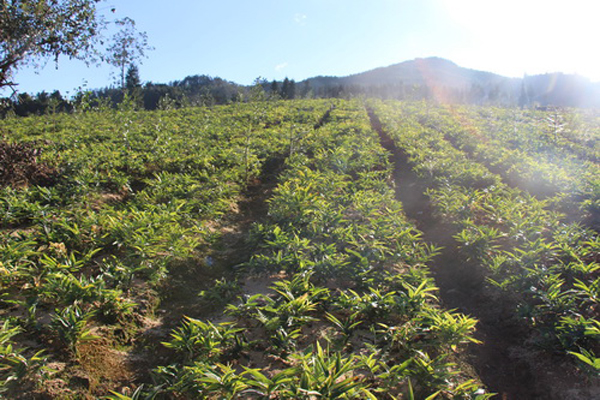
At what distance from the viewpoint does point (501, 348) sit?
3.44 m

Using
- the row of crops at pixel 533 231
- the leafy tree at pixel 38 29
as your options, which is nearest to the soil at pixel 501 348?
the row of crops at pixel 533 231

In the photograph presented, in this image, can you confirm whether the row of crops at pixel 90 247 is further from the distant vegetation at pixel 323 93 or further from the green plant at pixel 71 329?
the distant vegetation at pixel 323 93

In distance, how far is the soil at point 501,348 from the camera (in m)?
2.88

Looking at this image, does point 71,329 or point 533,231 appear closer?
point 71,329

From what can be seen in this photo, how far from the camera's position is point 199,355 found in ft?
9.43

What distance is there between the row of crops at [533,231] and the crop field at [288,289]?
34 millimetres

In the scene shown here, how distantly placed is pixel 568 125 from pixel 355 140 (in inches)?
600

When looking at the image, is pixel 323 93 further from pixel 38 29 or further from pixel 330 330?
pixel 330 330

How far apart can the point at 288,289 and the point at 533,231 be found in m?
4.28

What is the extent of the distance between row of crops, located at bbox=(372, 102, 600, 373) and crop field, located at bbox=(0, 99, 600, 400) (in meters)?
0.03

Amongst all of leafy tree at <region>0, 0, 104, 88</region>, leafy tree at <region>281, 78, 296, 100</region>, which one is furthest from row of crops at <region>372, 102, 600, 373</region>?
leafy tree at <region>281, 78, 296, 100</region>

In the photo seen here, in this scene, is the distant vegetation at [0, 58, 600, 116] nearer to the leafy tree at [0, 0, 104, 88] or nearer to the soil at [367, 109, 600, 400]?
the leafy tree at [0, 0, 104, 88]

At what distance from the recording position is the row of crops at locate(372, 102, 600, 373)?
3.44 meters

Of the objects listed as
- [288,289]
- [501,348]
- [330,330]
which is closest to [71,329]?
[288,289]
